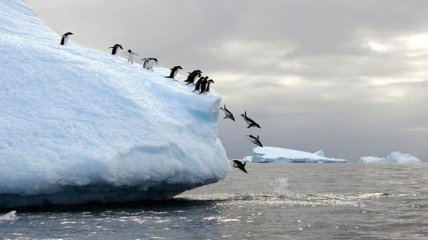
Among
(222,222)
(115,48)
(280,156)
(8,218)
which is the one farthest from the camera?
(280,156)

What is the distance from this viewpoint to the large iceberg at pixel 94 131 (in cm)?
1831

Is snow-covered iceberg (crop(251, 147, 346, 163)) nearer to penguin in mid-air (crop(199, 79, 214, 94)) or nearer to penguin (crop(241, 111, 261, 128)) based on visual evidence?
penguin in mid-air (crop(199, 79, 214, 94))

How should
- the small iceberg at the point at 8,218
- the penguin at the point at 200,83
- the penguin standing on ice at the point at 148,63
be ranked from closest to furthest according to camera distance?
the small iceberg at the point at 8,218 < the penguin at the point at 200,83 < the penguin standing on ice at the point at 148,63

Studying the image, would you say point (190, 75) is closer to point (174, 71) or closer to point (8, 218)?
point (174, 71)

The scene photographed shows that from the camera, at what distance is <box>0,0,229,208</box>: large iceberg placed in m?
18.3

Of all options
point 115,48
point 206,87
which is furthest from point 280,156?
point 206,87

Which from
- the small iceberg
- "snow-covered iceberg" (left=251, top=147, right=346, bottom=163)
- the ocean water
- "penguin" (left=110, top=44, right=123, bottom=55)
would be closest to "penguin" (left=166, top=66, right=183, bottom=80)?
"penguin" (left=110, top=44, right=123, bottom=55)

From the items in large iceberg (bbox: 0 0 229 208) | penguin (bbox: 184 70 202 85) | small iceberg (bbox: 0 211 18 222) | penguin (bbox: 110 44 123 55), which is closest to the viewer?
small iceberg (bbox: 0 211 18 222)

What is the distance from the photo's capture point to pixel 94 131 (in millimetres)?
19766

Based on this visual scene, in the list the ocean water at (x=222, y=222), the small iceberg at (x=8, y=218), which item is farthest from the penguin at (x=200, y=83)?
the small iceberg at (x=8, y=218)

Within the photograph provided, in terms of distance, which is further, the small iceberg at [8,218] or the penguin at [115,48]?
the penguin at [115,48]

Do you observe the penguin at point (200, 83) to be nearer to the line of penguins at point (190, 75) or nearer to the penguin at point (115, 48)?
the line of penguins at point (190, 75)

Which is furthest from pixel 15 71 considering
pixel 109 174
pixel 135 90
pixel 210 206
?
pixel 210 206

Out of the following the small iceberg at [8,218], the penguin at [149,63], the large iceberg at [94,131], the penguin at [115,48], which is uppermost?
the penguin at [115,48]
